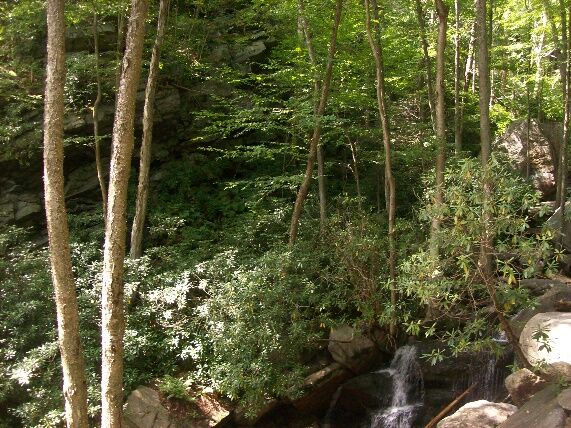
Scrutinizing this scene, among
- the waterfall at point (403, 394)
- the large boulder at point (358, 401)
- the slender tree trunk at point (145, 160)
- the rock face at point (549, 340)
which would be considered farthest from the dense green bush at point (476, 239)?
the slender tree trunk at point (145, 160)

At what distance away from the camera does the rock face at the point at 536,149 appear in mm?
16641

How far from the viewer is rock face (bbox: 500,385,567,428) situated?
4873 millimetres

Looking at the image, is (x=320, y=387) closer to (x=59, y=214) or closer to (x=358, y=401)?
(x=358, y=401)

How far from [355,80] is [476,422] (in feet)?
28.1

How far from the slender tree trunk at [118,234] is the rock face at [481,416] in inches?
157

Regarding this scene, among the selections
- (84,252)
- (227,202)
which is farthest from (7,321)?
(227,202)

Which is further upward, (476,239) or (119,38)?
(119,38)

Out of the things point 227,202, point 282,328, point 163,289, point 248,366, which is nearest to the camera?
point 248,366

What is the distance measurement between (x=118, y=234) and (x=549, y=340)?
4.96m

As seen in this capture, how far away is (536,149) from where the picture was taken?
55.4ft

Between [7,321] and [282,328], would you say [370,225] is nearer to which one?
[282,328]

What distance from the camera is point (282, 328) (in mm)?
8664

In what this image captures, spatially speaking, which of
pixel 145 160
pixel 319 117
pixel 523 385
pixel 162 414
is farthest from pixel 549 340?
pixel 145 160

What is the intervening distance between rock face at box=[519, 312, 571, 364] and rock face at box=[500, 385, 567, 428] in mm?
349
